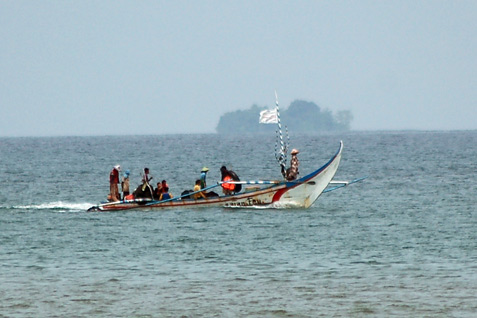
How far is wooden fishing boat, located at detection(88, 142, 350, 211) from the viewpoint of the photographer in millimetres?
43188

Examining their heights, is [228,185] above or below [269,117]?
below

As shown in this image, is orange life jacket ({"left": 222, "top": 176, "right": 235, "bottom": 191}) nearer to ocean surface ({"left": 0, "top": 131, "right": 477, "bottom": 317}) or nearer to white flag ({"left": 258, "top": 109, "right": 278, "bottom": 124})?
ocean surface ({"left": 0, "top": 131, "right": 477, "bottom": 317})

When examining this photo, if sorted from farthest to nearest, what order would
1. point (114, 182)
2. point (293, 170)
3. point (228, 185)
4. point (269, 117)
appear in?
point (269, 117)
point (228, 185)
point (114, 182)
point (293, 170)

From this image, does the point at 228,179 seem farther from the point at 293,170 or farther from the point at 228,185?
the point at 293,170

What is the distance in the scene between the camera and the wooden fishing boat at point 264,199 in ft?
142

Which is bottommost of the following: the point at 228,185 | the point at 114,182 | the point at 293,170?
the point at 228,185

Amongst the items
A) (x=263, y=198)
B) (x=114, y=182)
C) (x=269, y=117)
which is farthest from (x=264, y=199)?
(x=114, y=182)

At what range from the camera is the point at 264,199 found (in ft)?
144

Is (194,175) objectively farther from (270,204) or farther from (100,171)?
(270,204)

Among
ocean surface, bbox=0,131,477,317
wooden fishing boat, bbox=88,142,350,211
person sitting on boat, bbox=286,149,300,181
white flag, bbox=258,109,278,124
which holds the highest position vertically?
white flag, bbox=258,109,278,124

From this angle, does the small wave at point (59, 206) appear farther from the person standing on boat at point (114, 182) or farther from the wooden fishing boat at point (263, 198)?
the wooden fishing boat at point (263, 198)

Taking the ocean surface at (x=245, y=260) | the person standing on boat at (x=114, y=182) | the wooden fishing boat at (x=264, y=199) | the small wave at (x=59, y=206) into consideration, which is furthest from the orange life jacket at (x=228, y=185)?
the small wave at (x=59, y=206)

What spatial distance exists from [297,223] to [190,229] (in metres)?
4.55

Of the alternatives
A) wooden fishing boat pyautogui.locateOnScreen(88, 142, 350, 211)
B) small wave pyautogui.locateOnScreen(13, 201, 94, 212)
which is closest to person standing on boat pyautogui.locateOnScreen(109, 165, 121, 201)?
wooden fishing boat pyautogui.locateOnScreen(88, 142, 350, 211)
